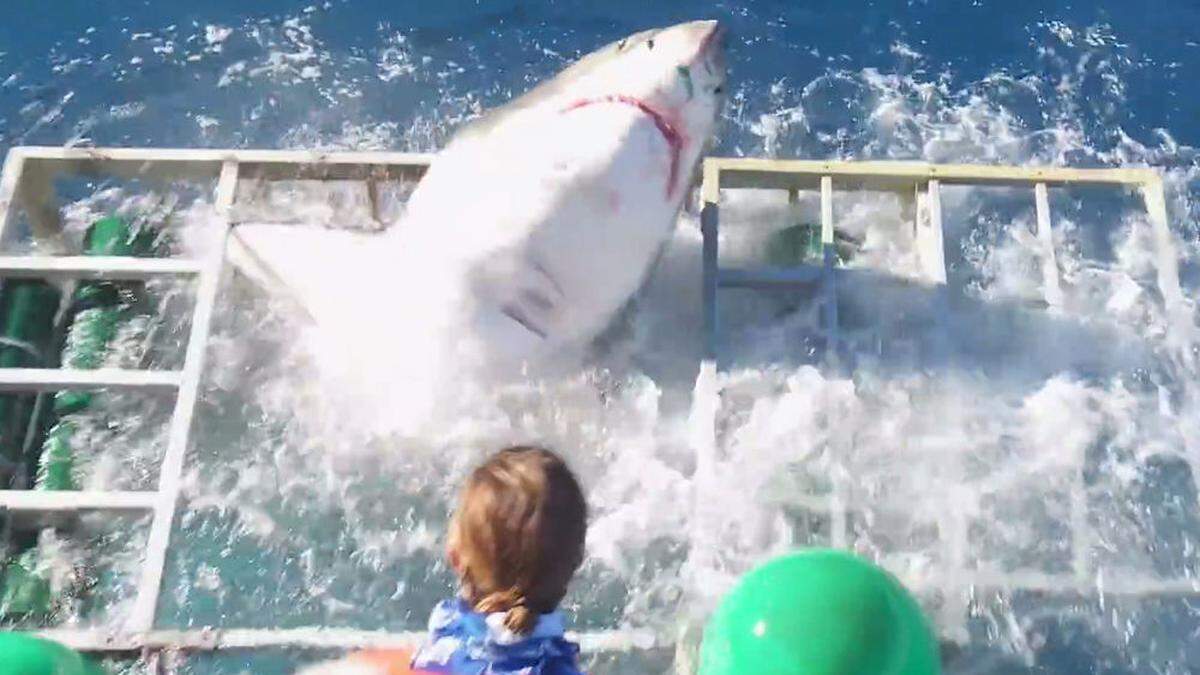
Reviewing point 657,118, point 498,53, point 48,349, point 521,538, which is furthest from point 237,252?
point 521,538

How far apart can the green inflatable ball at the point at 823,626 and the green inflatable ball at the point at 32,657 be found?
1.21m

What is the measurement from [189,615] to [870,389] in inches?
78.9

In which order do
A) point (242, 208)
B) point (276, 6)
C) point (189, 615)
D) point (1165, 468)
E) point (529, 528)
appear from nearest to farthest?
point (529, 528), point (189, 615), point (1165, 468), point (242, 208), point (276, 6)

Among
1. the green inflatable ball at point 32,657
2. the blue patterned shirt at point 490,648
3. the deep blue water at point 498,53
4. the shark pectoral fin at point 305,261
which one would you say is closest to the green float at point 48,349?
the shark pectoral fin at point 305,261

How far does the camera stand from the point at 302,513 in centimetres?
389

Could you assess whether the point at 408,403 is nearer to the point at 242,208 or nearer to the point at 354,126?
the point at 242,208

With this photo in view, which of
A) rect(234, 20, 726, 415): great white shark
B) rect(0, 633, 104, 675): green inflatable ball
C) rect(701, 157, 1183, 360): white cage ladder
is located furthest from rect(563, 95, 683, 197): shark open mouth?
rect(0, 633, 104, 675): green inflatable ball

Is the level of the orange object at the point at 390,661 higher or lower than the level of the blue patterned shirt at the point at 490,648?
lower

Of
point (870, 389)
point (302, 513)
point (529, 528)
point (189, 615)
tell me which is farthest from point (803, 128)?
point (529, 528)

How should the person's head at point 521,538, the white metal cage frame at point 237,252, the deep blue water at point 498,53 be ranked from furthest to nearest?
1. the deep blue water at point 498,53
2. the white metal cage frame at point 237,252
3. the person's head at point 521,538

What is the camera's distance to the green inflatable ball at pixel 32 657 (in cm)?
245

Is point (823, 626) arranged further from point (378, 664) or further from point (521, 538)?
point (378, 664)

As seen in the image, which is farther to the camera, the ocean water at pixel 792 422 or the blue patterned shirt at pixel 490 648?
the ocean water at pixel 792 422

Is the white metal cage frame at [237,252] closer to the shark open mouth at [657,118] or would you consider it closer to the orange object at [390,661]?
the shark open mouth at [657,118]
